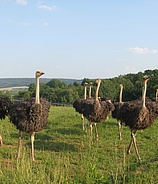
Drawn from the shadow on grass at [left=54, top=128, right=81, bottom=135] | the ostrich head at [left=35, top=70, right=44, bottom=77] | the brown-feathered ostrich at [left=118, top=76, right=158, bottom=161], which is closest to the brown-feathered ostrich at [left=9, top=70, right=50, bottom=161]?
the ostrich head at [left=35, top=70, right=44, bottom=77]

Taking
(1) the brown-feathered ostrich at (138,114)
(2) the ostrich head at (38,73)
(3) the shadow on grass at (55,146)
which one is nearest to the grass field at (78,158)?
(3) the shadow on grass at (55,146)

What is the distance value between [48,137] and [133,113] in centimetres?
434

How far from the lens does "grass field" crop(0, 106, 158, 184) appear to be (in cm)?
544

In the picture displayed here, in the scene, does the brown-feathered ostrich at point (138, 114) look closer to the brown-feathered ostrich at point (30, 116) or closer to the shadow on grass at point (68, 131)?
the brown-feathered ostrich at point (30, 116)

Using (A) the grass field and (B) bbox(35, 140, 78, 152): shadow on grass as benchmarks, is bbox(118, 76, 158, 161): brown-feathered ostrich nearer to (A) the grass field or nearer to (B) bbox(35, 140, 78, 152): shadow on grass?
(A) the grass field

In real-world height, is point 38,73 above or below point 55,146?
above

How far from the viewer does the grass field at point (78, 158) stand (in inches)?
214

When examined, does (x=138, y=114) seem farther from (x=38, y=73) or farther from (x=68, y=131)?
(x=68, y=131)

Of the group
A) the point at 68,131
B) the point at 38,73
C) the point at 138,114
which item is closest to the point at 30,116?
the point at 38,73

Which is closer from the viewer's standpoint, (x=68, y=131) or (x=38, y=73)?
(x=38, y=73)

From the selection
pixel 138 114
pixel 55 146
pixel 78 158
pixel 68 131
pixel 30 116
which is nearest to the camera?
pixel 78 158

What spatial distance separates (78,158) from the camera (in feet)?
27.5

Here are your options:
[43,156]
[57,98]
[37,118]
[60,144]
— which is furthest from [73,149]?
[57,98]

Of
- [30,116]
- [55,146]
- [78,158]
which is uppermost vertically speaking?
[30,116]
